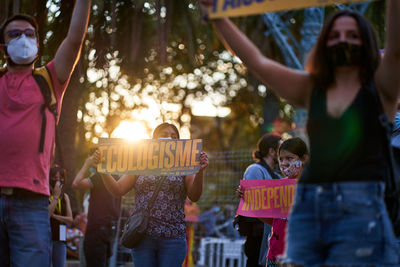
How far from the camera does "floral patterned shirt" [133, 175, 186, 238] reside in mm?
5461

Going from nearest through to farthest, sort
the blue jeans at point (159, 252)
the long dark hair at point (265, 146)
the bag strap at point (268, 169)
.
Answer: the blue jeans at point (159, 252), the bag strap at point (268, 169), the long dark hair at point (265, 146)

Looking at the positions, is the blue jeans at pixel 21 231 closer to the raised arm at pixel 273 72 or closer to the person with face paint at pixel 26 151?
the person with face paint at pixel 26 151

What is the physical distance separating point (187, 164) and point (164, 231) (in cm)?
58

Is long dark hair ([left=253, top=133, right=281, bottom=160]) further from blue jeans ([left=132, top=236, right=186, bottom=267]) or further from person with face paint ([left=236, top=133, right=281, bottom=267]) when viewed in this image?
blue jeans ([left=132, top=236, right=186, bottom=267])

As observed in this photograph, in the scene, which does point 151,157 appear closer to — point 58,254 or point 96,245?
point 58,254

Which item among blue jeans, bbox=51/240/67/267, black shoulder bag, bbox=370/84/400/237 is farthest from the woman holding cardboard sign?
black shoulder bag, bbox=370/84/400/237

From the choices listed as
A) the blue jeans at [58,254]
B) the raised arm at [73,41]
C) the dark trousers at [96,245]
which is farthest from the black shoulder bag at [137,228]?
the dark trousers at [96,245]

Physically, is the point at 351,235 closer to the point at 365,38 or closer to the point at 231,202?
the point at 365,38

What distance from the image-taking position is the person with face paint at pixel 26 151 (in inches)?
142

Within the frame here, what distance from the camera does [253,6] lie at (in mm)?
3301

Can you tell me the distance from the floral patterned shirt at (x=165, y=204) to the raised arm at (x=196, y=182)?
0.18 ft

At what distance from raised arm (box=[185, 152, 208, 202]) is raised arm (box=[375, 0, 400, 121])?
2.64 m

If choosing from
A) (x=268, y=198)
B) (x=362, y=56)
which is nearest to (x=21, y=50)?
(x=362, y=56)

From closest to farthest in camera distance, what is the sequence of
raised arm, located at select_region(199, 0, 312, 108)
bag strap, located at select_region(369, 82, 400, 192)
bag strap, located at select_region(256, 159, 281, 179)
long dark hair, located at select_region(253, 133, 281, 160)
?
bag strap, located at select_region(369, 82, 400, 192) → raised arm, located at select_region(199, 0, 312, 108) → bag strap, located at select_region(256, 159, 281, 179) → long dark hair, located at select_region(253, 133, 281, 160)
